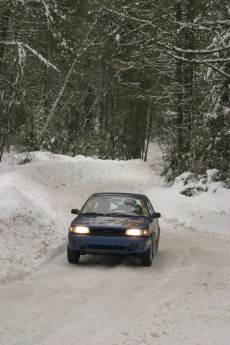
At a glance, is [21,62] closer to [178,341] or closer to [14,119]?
[14,119]

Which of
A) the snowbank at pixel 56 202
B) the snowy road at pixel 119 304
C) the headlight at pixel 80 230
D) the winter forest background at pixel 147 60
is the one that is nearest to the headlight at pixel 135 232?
the snowy road at pixel 119 304

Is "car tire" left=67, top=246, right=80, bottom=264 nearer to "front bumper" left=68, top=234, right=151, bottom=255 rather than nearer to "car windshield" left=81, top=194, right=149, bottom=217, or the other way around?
"front bumper" left=68, top=234, right=151, bottom=255

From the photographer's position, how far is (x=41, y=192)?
869 inches

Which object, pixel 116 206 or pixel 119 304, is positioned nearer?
pixel 119 304

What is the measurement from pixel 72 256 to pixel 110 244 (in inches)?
35.0

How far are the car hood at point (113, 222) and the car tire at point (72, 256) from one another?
54 centimetres

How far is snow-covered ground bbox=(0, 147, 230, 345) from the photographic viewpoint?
227 inches

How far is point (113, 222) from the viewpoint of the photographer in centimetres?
980

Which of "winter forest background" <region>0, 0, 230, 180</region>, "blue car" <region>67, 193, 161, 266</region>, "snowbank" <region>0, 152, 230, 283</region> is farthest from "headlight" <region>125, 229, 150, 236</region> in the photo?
"winter forest background" <region>0, 0, 230, 180</region>

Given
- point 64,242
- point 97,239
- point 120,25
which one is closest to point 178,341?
point 97,239

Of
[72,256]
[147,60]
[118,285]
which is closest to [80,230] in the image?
[72,256]

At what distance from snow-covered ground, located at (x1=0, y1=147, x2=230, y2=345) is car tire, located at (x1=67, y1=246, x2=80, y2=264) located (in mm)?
197

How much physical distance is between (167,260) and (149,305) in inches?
151

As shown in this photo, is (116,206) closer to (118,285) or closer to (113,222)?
(113,222)
